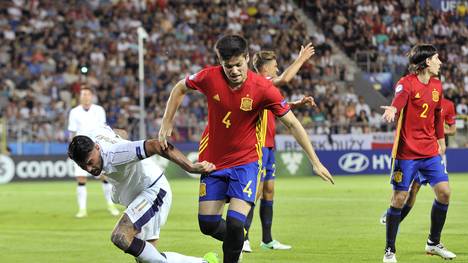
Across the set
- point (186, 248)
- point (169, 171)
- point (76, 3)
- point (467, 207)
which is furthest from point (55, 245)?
point (76, 3)

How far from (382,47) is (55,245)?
3055 centimetres

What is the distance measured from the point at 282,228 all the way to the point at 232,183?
633 cm

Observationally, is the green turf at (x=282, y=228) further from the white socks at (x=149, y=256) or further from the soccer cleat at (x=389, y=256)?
the white socks at (x=149, y=256)

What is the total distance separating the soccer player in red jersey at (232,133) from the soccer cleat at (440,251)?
9.90 feet

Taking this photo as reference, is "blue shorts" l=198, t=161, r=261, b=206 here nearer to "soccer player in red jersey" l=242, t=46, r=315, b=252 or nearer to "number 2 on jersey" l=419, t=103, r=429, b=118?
"soccer player in red jersey" l=242, t=46, r=315, b=252

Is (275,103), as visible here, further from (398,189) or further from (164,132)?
(398,189)

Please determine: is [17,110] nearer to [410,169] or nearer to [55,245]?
[55,245]

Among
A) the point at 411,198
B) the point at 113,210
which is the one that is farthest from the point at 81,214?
the point at 411,198

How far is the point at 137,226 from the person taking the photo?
949 cm

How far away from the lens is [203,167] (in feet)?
30.4

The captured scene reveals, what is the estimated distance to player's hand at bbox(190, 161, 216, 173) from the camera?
358 inches

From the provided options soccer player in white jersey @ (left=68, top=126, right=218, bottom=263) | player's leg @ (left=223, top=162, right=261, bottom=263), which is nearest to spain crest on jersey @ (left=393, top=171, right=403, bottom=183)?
player's leg @ (left=223, top=162, right=261, bottom=263)

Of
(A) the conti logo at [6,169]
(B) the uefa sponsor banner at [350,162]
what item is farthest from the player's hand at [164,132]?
(B) the uefa sponsor banner at [350,162]

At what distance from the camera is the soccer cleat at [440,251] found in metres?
11.7
